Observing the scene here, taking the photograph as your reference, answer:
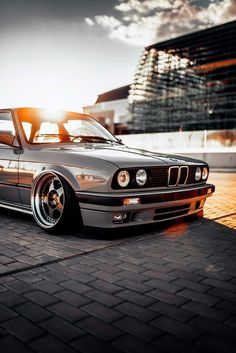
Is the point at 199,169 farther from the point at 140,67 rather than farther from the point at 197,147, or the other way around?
the point at 140,67

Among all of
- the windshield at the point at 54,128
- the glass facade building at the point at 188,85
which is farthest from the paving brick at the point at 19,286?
the glass facade building at the point at 188,85

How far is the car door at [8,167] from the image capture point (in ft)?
14.3

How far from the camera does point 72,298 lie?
91.8 inches

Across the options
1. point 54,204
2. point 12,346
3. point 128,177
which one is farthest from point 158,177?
point 12,346

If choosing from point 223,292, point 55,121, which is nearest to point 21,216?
point 55,121

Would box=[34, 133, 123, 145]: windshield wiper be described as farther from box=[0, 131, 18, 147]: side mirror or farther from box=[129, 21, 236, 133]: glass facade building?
box=[129, 21, 236, 133]: glass facade building

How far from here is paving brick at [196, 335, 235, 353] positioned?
69.9 inches

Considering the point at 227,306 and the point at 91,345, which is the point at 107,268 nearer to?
the point at 227,306

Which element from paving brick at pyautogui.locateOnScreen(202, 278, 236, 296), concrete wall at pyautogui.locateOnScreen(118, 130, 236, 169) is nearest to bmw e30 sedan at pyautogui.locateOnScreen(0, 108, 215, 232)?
paving brick at pyautogui.locateOnScreen(202, 278, 236, 296)

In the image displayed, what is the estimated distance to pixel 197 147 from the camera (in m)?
20.9

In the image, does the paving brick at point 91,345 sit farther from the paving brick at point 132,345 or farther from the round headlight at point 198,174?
the round headlight at point 198,174

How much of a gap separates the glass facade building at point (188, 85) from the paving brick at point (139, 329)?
74.0 metres

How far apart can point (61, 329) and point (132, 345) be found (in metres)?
0.39

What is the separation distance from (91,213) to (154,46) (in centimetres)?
9387
